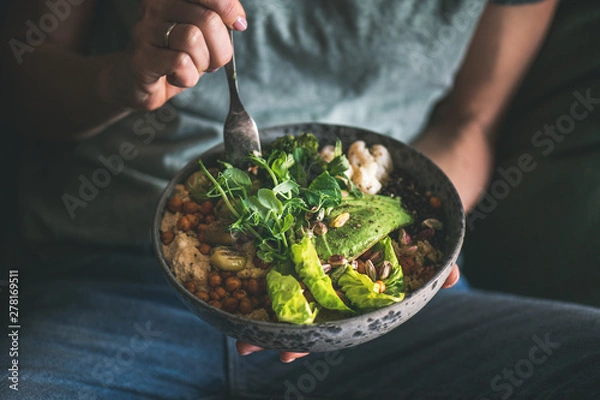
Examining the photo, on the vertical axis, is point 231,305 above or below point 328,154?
below

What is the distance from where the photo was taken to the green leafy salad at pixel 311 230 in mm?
703

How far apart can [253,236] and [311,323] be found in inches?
6.8

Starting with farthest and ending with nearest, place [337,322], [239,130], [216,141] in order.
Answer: [216,141]
[239,130]
[337,322]

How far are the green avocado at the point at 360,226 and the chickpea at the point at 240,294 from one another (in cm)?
12

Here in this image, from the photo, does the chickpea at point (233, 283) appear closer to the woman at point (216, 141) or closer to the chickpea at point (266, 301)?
the chickpea at point (266, 301)

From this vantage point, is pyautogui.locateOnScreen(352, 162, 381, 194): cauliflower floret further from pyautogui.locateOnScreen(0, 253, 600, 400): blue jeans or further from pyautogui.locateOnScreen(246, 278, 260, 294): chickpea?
pyautogui.locateOnScreen(0, 253, 600, 400): blue jeans

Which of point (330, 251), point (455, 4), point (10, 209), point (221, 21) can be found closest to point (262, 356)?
point (330, 251)

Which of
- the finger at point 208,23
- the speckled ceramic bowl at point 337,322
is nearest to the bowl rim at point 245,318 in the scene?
the speckled ceramic bowl at point 337,322

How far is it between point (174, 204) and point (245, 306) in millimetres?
222

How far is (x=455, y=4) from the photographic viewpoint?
1179 millimetres
